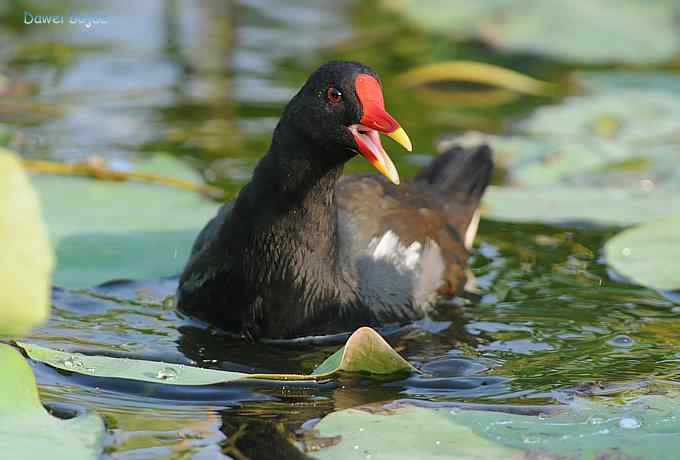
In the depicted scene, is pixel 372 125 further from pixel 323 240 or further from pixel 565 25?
pixel 565 25

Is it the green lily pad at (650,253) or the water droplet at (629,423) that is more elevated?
the green lily pad at (650,253)

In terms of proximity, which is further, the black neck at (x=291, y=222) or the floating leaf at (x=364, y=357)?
the black neck at (x=291, y=222)

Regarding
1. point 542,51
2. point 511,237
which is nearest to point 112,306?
point 511,237

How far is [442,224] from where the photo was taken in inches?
174

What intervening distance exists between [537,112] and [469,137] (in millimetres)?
499

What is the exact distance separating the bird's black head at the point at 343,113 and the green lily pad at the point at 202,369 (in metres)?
0.51

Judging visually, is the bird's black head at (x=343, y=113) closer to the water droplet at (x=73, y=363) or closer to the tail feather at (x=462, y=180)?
the water droplet at (x=73, y=363)

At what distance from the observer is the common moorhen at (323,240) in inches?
136

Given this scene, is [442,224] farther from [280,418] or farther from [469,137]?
[280,418]

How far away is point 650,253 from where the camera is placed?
4113 mm

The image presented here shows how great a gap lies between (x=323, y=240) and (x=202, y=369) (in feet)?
2.91

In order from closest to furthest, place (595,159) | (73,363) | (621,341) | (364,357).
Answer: (73,363)
(364,357)
(621,341)
(595,159)

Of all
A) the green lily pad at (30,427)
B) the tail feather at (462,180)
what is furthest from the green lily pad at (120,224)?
the green lily pad at (30,427)

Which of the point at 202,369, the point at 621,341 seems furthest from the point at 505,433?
the point at 621,341
